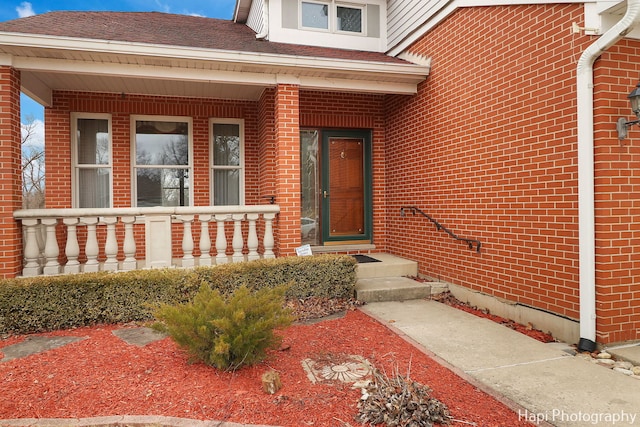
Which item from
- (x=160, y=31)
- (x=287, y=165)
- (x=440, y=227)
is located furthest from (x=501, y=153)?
(x=160, y=31)

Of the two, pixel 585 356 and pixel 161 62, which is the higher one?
pixel 161 62

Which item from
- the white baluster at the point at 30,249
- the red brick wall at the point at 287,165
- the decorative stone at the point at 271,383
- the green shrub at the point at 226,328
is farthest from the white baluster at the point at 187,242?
the decorative stone at the point at 271,383

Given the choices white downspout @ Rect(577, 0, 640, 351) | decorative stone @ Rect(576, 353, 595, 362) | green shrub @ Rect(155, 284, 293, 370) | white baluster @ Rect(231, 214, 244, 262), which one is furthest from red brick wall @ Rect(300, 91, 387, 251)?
green shrub @ Rect(155, 284, 293, 370)

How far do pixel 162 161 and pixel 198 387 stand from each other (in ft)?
17.4

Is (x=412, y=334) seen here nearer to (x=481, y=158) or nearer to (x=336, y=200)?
(x=481, y=158)

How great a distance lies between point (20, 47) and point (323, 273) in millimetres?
4734

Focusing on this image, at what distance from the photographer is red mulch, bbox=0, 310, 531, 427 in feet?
8.20

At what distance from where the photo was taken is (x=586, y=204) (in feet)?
11.9

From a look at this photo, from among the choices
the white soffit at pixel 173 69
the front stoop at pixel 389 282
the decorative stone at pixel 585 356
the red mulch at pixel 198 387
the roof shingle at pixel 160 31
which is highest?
the roof shingle at pixel 160 31

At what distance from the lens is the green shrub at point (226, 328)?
2.91 meters

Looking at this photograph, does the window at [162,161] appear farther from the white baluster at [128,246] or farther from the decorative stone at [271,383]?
the decorative stone at [271,383]

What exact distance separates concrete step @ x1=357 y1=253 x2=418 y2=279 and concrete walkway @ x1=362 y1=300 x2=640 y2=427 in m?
1.45

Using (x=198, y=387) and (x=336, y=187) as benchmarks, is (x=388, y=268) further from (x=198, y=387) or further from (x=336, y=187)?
(x=198, y=387)

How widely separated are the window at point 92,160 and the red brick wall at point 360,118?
3.61 m
